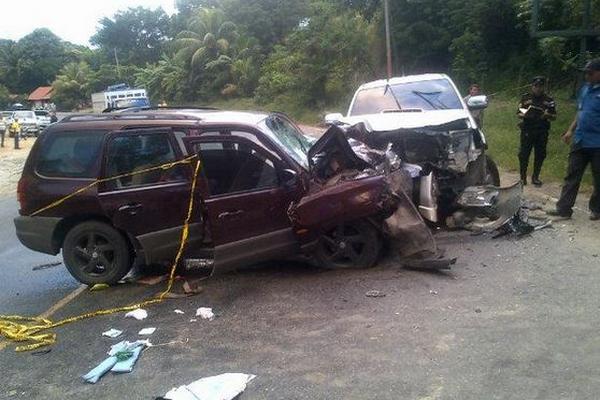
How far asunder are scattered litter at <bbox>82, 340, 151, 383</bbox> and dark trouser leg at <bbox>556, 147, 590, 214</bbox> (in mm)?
5059

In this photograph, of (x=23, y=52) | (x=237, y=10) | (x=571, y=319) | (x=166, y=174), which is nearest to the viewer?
(x=571, y=319)

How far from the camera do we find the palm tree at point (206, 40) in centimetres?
3825

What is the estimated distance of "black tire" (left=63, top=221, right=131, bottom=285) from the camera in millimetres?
6012

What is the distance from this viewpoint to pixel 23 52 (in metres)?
75.6

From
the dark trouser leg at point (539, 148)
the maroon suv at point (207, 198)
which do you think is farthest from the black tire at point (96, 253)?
the dark trouser leg at point (539, 148)

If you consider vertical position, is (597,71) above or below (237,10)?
below

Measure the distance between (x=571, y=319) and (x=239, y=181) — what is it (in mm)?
3153

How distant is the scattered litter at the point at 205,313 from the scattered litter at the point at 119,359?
609mm

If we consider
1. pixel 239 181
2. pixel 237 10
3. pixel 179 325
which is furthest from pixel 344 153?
pixel 237 10

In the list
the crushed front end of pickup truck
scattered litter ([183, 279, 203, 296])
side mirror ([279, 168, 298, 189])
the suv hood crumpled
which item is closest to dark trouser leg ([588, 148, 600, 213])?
the crushed front end of pickup truck

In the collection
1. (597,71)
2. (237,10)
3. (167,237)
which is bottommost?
(167,237)

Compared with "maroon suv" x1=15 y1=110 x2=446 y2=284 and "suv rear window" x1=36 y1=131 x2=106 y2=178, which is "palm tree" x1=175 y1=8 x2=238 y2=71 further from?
"maroon suv" x1=15 y1=110 x2=446 y2=284

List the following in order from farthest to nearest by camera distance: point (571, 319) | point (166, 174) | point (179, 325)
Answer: point (166, 174) → point (179, 325) → point (571, 319)

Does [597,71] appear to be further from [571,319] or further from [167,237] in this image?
[167,237]
